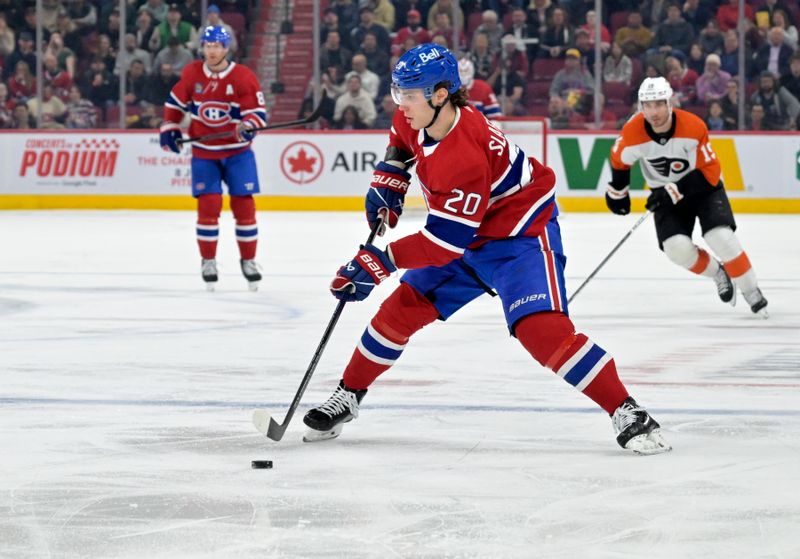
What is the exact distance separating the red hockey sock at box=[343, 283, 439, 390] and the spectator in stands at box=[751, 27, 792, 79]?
9399 millimetres

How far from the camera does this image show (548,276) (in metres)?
3.58

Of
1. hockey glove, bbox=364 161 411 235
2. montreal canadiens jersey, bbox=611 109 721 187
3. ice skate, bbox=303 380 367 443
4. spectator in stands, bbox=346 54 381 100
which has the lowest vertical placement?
spectator in stands, bbox=346 54 381 100

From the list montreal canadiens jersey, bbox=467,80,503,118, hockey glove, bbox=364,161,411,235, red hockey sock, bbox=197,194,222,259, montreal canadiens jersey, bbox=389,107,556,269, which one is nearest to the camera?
montreal canadiens jersey, bbox=389,107,556,269

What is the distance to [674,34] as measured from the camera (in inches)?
505

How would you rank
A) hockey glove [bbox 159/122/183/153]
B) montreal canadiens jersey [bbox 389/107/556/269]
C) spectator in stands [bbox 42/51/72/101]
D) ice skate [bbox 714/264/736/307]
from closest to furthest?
montreal canadiens jersey [bbox 389/107/556/269], ice skate [bbox 714/264/736/307], hockey glove [bbox 159/122/183/153], spectator in stands [bbox 42/51/72/101]

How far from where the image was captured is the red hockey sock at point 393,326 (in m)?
3.72

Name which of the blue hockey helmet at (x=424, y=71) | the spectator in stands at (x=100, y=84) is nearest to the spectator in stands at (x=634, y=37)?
the spectator in stands at (x=100, y=84)

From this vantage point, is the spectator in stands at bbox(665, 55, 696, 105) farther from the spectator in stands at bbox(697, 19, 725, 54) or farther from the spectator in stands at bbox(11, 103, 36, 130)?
the spectator in stands at bbox(11, 103, 36, 130)

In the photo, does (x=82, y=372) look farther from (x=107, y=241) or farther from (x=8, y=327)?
(x=107, y=241)

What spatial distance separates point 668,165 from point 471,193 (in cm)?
330

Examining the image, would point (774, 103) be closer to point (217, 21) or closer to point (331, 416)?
point (217, 21)

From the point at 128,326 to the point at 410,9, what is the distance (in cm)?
783

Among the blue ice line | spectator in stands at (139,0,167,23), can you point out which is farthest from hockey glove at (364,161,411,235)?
spectator in stands at (139,0,167,23)

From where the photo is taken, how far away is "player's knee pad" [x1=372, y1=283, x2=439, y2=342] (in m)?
3.72
